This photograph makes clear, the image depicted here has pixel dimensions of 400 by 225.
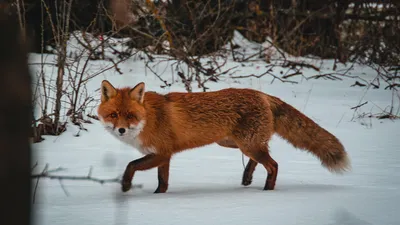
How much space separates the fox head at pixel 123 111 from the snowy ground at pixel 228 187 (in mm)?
512

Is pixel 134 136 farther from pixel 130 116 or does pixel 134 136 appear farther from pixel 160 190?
pixel 160 190

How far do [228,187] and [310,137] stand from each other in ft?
2.81

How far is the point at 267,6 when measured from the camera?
13.5 metres

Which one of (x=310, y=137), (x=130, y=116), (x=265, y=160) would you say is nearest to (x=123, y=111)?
(x=130, y=116)

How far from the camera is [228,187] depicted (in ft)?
15.3

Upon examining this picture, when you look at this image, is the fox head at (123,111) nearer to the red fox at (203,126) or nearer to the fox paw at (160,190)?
the red fox at (203,126)

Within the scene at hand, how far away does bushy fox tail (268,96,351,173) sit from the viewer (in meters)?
4.68

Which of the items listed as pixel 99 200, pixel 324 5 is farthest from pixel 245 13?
pixel 99 200

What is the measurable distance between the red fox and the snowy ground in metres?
0.25

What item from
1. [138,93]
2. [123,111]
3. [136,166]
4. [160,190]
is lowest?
[160,190]

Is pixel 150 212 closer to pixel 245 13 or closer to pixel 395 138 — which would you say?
pixel 395 138

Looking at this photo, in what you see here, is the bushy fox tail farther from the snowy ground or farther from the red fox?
the snowy ground

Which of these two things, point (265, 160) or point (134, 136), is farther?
point (265, 160)

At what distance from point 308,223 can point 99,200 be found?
1.56m
